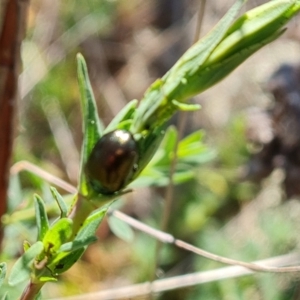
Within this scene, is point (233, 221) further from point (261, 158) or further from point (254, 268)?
point (254, 268)

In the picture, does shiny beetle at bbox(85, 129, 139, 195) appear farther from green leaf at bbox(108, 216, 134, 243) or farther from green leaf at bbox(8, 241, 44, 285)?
green leaf at bbox(108, 216, 134, 243)

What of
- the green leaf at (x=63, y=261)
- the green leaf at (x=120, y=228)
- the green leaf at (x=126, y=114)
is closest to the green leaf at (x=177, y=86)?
the green leaf at (x=126, y=114)

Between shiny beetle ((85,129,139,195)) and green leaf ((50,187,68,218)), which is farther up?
shiny beetle ((85,129,139,195))

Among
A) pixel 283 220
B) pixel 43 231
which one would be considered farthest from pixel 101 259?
pixel 43 231

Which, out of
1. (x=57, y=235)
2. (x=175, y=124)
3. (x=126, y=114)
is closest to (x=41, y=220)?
(x=57, y=235)

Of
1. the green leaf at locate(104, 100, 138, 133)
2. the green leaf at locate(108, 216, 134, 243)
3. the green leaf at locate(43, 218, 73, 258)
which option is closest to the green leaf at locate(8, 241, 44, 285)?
the green leaf at locate(43, 218, 73, 258)

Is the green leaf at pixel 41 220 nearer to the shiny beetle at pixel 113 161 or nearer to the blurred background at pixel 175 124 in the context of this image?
the shiny beetle at pixel 113 161
